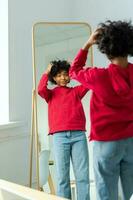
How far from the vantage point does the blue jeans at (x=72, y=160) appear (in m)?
2.10

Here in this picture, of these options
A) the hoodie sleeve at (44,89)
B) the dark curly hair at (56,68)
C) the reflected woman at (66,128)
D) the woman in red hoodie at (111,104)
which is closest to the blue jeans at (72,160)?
the reflected woman at (66,128)

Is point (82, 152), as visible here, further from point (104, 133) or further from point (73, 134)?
point (104, 133)

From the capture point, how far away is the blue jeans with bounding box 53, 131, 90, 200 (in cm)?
210

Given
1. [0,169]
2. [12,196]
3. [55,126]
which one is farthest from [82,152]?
[12,196]

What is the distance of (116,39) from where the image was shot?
56.7 inches

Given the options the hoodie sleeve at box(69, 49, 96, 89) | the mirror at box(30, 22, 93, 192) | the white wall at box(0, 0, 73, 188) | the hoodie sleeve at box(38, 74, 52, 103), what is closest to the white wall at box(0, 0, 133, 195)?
the white wall at box(0, 0, 73, 188)

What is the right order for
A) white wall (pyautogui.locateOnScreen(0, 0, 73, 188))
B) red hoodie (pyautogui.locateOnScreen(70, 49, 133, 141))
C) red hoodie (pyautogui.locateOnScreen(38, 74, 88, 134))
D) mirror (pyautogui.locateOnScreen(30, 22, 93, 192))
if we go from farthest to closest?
white wall (pyautogui.locateOnScreen(0, 0, 73, 188)) < mirror (pyautogui.locateOnScreen(30, 22, 93, 192)) < red hoodie (pyautogui.locateOnScreen(38, 74, 88, 134)) < red hoodie (pyautogui.locateOnScreen(70, 49, 133, 141))

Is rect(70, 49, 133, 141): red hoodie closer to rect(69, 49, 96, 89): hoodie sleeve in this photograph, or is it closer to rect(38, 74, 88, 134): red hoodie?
rect(69, 49, 96, 89): hoodie sleeve

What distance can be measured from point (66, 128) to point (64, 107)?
0.40ft

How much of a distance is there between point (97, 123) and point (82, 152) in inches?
25.1

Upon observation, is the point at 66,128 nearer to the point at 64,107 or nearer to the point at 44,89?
the point at 64,107

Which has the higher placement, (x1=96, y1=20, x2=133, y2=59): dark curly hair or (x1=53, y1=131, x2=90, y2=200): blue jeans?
(x1=96, y1=20, x2=133, y2=59): dark curly hair

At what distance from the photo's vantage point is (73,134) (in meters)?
2.10

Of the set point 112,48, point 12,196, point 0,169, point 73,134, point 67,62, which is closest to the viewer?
point 12,196
